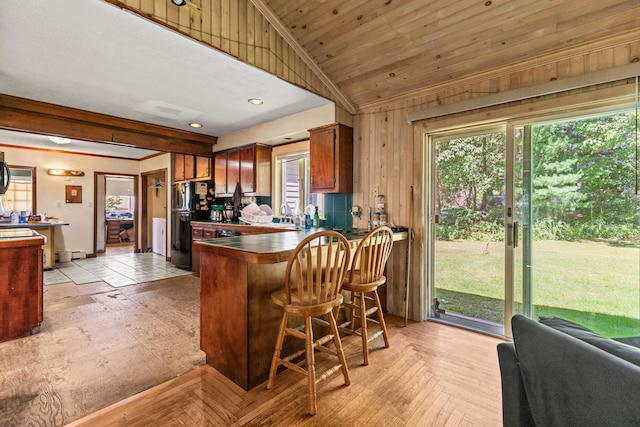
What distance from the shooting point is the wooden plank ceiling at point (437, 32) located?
2.00 meters

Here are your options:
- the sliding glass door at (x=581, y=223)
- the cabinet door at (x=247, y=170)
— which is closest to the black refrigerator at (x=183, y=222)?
the cabinet door at (x=247, y=170)

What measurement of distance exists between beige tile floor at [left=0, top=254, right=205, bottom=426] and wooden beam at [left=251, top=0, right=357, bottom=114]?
9.19ft

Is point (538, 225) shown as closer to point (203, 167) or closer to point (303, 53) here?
point (303, 53)

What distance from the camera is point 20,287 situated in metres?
2.60

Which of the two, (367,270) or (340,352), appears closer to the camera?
(340,352)

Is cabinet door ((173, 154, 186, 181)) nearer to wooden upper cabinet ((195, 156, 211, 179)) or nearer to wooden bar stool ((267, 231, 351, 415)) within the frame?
wooden upper cabinet ((195, 156, 211, 179))

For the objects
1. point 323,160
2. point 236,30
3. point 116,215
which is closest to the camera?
point 236,30

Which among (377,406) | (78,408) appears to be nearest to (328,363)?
(377,406)

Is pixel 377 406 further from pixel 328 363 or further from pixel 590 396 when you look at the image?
pixel 590 396

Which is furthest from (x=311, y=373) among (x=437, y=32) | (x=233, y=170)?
(x=233, y=170)

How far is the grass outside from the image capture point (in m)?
2.19

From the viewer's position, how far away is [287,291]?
1.72 meters

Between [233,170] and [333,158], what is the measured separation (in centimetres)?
217

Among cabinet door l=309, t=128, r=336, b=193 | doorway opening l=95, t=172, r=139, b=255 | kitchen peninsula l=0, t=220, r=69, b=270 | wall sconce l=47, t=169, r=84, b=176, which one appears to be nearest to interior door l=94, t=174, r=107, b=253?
doorway opening l=95, t=172, r=139, b=255
